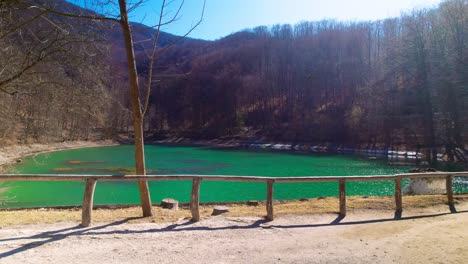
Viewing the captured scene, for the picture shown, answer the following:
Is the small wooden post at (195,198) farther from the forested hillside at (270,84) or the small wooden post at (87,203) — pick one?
the forested hillside at (270,84)

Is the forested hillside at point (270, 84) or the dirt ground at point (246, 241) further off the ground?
the forested hillside at point (270, 84)

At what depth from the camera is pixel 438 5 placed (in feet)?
110

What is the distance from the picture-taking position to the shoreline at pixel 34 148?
27.5m

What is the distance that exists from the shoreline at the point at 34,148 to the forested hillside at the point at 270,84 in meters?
2.43

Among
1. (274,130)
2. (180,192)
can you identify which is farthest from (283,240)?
(274,130)

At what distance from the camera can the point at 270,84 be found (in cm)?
7231

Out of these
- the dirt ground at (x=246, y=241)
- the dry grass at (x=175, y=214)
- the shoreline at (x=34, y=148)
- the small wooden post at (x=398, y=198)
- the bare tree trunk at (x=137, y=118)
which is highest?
the bare tree trunk at (x=137, y=118)

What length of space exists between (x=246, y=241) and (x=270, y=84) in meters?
68.3

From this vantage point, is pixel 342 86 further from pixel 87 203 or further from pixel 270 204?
pixel 87 203

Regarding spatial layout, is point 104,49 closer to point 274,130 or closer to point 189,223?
point 189,223

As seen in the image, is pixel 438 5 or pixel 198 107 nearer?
pixel 438 5

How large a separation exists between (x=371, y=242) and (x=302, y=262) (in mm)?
1416

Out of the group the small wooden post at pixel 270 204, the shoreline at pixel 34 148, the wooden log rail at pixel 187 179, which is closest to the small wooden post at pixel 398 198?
the wooden log rail at pixel 187 179

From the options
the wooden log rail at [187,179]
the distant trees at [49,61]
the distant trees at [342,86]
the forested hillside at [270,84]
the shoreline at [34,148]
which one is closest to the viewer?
the wooden log rail at [187,179]
